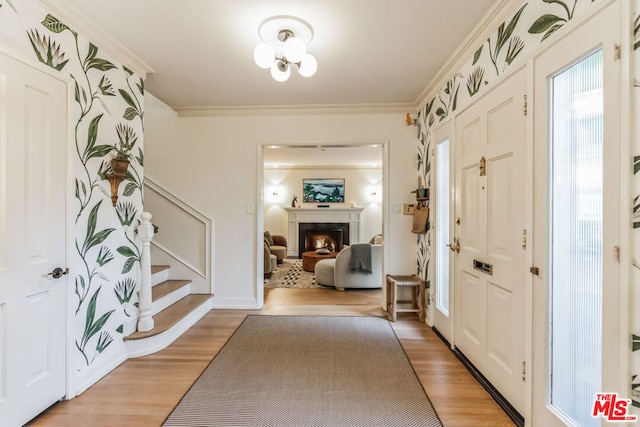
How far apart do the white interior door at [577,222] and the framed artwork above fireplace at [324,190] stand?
6.23 meters

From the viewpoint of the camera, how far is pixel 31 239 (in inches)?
65.0

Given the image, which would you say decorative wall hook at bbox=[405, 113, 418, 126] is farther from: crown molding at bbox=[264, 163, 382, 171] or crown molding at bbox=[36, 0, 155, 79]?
crown molding at bbox=[264, 163, 382, 171]

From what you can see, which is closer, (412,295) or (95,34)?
(95,34)

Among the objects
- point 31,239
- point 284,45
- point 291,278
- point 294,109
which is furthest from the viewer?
point 291,278

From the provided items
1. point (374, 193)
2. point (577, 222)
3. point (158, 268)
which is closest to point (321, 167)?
point (374, 193)

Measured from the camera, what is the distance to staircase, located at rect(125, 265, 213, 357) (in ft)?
8.05

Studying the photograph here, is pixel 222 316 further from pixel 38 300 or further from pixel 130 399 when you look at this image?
pixel 38 300

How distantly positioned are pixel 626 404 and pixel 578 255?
58 cm

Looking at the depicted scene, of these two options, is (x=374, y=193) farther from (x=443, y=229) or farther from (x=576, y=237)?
(x=576, y=237)

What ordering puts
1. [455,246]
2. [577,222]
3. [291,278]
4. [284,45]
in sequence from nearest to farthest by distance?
[577,222]
[284,45]
[455,246]
[291,278]

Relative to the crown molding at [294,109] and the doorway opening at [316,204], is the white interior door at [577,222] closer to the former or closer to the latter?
the crown molding at [294,109]

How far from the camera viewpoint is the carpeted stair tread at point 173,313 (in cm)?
248

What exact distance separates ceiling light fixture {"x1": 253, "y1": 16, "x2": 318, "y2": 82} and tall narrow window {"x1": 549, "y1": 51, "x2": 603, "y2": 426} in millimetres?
1401

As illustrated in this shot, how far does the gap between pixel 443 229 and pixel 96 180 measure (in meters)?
3.00
